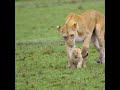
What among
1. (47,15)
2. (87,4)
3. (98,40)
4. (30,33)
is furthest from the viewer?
(87,4)

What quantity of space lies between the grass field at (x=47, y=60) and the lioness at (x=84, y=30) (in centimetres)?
30

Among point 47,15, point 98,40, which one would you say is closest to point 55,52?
point 98,40

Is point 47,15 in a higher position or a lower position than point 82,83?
higher

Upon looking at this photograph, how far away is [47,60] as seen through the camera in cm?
869

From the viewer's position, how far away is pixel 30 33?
1349 centimetres

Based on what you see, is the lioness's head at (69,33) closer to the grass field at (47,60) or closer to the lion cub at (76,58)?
the lion cub at (76,58)

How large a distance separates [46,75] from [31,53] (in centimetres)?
243

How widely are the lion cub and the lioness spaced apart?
8 centimetres

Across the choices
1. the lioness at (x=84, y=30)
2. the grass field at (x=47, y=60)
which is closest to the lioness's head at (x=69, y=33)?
the lioness at (x=84, y=30)

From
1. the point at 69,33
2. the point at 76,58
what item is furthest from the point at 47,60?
the point at 69,33

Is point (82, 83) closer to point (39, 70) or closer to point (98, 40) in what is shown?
point (39, 70)

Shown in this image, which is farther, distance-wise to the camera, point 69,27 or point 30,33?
point 30,33

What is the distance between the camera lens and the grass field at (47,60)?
6758 mm

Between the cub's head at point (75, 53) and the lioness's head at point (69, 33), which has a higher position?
the lioness's head at point (69, 33)
